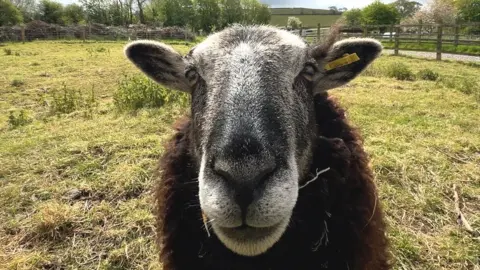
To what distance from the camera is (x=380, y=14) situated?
56844 millimetres

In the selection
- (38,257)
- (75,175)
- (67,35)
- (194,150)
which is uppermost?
(67,35)

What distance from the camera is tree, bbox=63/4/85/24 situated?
7677 centimetres

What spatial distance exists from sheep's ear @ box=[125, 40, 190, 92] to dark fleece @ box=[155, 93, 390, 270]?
1.54ft

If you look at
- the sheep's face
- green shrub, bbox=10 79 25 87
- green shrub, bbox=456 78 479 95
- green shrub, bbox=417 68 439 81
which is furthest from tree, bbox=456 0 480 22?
the sheep's face

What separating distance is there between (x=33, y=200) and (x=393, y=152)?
552 centimetres

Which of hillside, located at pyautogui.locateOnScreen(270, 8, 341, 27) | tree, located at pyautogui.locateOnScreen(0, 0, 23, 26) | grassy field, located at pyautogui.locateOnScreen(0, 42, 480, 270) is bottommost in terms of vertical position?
grassy field, located at pyautogui.locateOnScreen(0, 42, 480, 270)

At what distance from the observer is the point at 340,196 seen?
332cm

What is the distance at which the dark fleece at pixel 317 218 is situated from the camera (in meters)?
3.12

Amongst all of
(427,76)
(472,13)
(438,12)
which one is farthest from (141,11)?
(427,76)

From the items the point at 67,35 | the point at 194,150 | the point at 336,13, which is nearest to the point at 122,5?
the point at 67,35

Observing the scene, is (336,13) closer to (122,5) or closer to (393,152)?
(122,5)

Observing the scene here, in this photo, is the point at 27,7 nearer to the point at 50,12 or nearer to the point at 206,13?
the point at 50,12

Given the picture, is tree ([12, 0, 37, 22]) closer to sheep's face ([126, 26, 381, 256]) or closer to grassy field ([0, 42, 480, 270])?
grassy field ([0, 42, 480, 270])

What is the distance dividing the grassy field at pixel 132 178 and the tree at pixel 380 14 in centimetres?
4968
